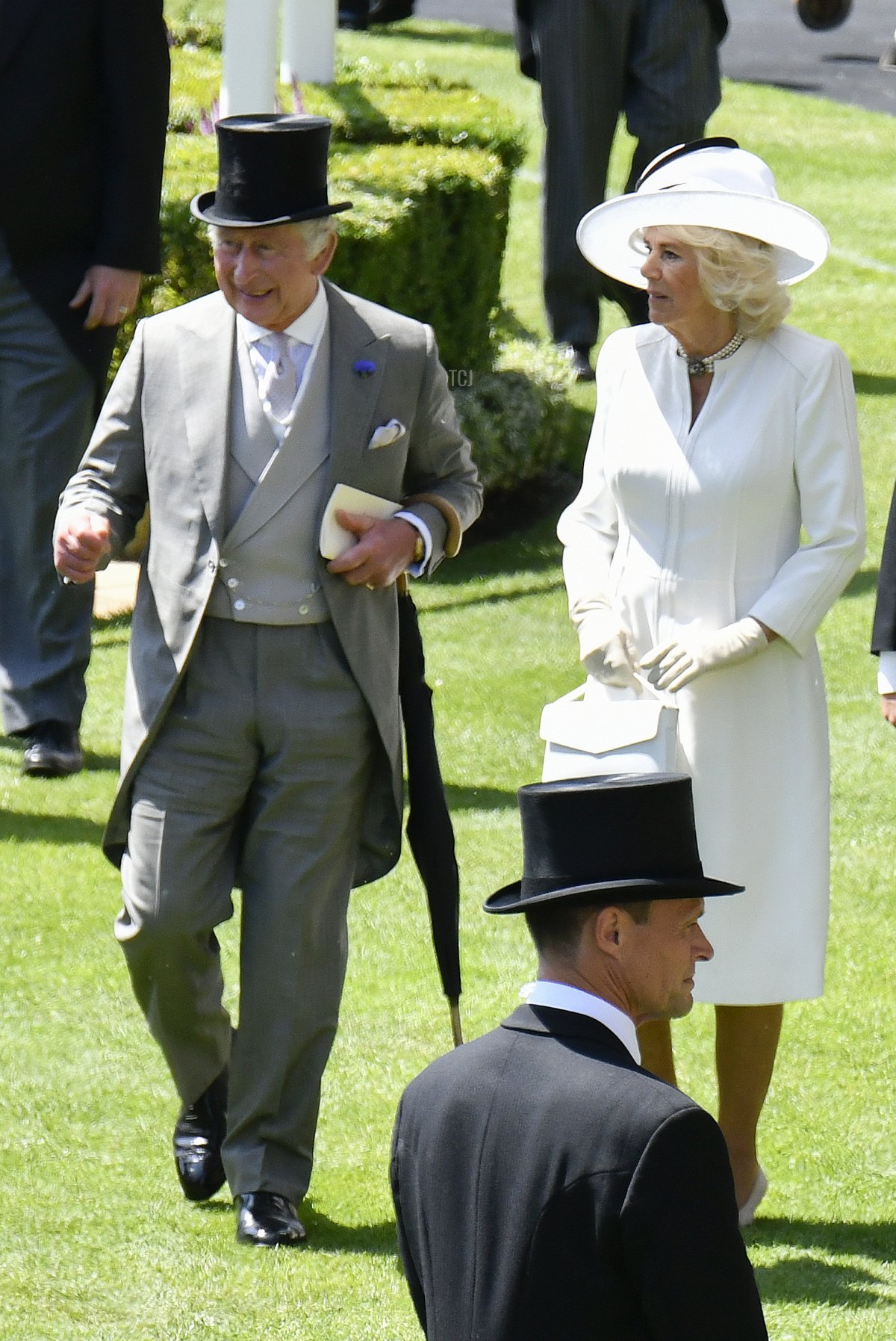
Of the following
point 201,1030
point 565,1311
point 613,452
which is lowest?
point 201,1030

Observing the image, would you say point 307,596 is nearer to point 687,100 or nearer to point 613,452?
point 613,452

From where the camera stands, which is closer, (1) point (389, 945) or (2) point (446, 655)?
(1) point (389, 945)

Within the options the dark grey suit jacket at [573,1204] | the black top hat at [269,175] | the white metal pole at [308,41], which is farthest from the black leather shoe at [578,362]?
the dark grey suit jacket at [573,1204]

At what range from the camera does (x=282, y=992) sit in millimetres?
4723

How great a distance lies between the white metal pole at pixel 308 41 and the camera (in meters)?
12.0

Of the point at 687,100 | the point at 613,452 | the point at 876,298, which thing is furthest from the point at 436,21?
the point at 613,452

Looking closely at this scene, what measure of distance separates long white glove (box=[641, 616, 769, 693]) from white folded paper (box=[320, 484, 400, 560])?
665 mm

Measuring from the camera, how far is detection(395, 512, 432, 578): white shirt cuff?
4.73 m

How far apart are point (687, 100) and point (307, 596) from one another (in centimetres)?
609

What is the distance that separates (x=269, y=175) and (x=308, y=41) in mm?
7923

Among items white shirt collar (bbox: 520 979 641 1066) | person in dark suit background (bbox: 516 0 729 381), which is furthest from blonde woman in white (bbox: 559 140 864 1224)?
person in dark suit background (bbox: 516 0 729 381)

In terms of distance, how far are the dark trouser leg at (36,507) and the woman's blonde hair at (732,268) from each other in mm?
3164

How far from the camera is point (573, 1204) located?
2.68 meters

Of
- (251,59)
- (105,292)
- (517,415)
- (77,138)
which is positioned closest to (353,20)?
(517,415)
